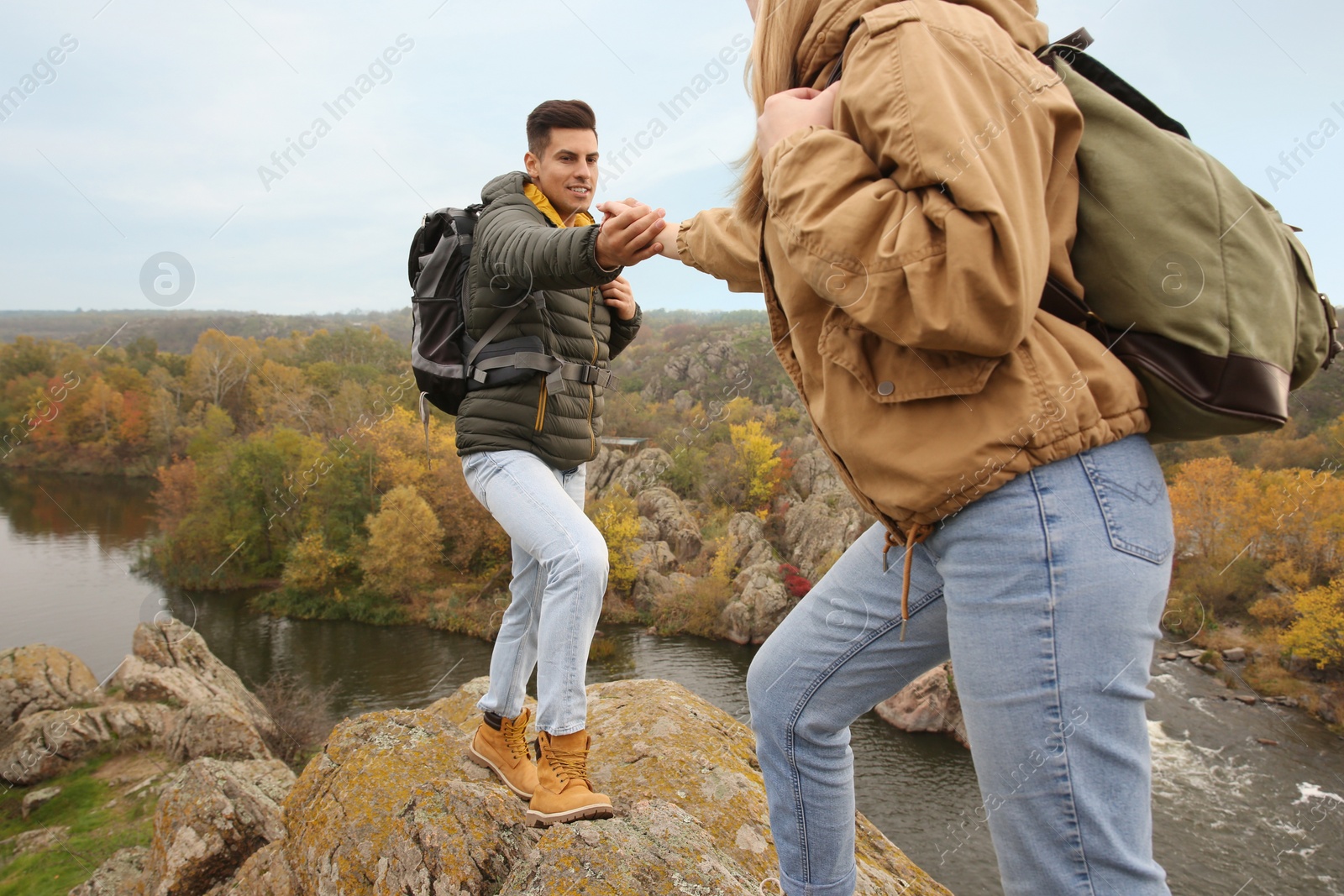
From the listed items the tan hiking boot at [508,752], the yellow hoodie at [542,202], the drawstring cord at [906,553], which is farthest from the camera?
the tan hiking boot at [508,752]

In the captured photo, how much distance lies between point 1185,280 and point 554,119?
8.08ft

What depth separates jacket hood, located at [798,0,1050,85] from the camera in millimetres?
1257

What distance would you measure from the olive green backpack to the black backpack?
1981 mm

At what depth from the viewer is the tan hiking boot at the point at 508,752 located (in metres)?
3.17

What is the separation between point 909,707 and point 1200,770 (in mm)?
7773

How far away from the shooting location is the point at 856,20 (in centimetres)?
128

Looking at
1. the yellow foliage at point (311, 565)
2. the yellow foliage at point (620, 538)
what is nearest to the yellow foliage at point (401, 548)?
the yellow foliage at point (311, 565)

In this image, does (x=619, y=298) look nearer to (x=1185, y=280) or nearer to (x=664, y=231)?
(x=664, y=231)

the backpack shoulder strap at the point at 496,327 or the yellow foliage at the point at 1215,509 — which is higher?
the backpack shoulder strap at the point at 496,327

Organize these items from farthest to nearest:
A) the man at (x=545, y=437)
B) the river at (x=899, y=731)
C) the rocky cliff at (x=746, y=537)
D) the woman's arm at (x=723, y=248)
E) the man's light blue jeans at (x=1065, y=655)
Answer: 1. the rocky cliff at (x=746, y=537)
2. the river at (x=899, y=731)
3. the man at (x=545, y=437)
4. the woman's arm at (x=723, y=248)
5. the man's light blue jeans at (x=1065, y=655)

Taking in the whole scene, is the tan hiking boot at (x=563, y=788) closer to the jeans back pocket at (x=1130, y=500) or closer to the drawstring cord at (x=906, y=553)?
the drawstring cord at (x=906, y=553)

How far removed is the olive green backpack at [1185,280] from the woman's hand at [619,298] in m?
2.17

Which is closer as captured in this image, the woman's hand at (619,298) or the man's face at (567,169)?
the man's face at (567,169)

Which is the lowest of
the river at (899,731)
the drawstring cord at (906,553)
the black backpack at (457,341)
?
the river at (899,731)
